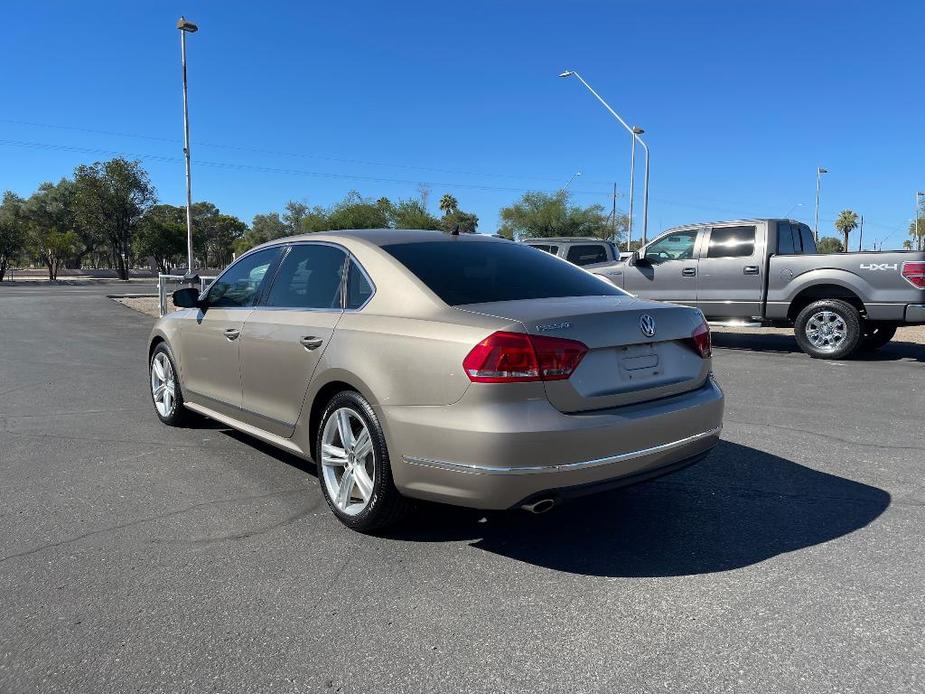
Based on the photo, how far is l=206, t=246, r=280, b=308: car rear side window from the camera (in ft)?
16.3

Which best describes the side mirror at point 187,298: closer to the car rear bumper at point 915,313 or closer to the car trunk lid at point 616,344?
the car trunk lid at point 616,344

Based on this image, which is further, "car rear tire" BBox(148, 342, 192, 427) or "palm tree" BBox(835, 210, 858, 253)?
"palm tree" BBox(835, 210, 858, 253)

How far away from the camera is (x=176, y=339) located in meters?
5.81

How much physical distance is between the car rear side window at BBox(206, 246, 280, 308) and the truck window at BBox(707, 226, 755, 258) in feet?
28.4

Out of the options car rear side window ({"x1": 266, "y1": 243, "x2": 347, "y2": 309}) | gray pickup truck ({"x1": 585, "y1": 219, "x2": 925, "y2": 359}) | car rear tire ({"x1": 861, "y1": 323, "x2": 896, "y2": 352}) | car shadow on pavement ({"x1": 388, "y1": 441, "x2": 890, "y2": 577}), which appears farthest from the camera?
car rear tire ({"x1": 861, "y1": 323, "x2": 896, "y2": 352})

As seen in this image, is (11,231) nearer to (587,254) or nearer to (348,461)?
(587,254)

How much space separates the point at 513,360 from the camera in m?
3.13

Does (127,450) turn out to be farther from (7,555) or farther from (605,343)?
(605,343)

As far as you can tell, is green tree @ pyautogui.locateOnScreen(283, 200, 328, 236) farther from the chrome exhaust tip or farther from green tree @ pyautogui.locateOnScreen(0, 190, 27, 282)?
the chrome exhaust tip

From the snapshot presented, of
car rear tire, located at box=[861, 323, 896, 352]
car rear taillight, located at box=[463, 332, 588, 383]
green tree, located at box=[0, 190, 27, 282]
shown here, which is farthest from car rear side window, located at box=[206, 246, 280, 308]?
green tree, located at box=[0, 190, 27, 282]

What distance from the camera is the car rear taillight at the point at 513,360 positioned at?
3121 millimetres

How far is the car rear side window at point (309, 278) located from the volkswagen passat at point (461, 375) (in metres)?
0.01

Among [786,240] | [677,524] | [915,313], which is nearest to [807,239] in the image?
[786,240]

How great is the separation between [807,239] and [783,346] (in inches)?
74.4
